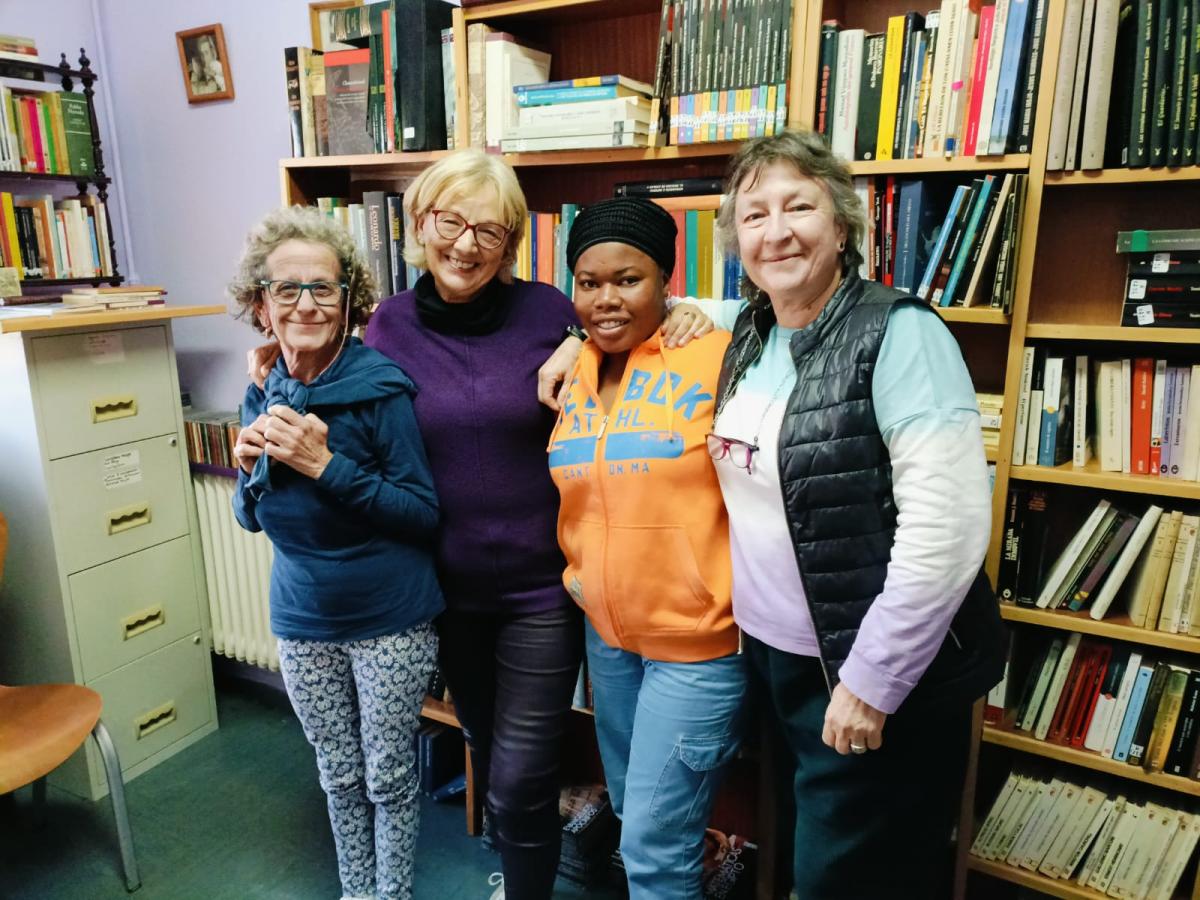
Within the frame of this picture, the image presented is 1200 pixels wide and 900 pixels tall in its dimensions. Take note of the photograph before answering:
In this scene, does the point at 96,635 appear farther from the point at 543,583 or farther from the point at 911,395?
the point at 911,395

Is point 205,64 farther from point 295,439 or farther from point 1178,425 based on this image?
point 1178,425

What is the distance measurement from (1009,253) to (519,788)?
130cm

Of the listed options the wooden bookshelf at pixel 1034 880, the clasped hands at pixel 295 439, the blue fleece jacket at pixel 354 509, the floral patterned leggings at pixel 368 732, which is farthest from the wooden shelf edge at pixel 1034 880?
the clasped hands at pixel 295 439

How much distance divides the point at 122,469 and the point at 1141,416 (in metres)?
2.46

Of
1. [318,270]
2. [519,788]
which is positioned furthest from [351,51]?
[519,788]

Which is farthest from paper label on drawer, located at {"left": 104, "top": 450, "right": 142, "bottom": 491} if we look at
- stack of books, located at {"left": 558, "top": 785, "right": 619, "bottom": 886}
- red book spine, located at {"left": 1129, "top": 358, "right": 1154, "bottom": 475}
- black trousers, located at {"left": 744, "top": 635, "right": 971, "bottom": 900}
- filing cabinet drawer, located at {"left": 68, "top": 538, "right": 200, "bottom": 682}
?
red book spine, located at {"left": 1129, "top": 358, "right": 1154, "bottom": 475}

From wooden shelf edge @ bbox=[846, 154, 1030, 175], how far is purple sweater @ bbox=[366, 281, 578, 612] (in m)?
0.69

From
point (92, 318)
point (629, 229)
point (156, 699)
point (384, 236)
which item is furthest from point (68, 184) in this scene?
point (629, 229)

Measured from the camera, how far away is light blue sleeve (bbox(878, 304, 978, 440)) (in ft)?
3.54

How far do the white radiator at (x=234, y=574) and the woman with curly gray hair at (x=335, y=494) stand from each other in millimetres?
1080

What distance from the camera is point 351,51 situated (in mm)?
2092

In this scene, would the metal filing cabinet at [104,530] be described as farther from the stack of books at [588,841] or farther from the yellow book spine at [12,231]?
the stack of books at [588,841]

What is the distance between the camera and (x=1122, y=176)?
4.75 ft

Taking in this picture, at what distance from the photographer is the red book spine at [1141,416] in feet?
5.09
